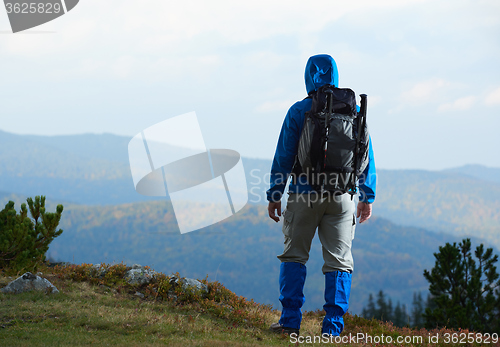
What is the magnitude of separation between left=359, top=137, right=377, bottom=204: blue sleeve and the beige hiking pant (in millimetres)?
372

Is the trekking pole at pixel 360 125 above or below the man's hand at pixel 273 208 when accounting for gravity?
above

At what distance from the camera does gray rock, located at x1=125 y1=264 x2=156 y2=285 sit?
9.14 m

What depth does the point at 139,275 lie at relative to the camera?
366 inches

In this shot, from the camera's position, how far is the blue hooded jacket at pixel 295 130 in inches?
240

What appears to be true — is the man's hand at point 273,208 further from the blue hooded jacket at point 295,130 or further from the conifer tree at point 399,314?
the conifer tree at point 399,314

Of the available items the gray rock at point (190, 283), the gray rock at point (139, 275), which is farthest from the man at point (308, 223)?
the gray rock at point (139, 275)

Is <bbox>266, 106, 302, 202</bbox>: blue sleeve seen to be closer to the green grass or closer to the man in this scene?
the man

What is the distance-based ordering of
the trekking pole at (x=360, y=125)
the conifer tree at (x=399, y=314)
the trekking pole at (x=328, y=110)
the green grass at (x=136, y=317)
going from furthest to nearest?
the conifer tree at (x=399, y=314) → the trekking pole at (x=360, y=125) → the green grass at (x=136, y=317) → the trekking pole at (x=328, y=110)

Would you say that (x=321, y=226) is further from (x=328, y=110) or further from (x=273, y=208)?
(x=328, y=110)

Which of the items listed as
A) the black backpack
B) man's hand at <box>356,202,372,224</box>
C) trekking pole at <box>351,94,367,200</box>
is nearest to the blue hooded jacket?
the black backpack

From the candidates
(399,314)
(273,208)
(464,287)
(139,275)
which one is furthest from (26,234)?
(399,314)

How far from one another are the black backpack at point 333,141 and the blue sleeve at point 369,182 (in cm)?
40

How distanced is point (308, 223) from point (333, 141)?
118cm

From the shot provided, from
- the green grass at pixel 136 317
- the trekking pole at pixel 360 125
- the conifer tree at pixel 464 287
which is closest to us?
the green grass at pixel 136 317
